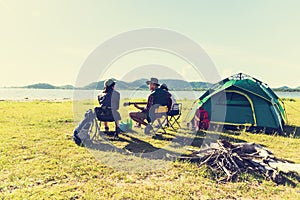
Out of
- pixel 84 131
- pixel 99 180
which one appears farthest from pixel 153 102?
pixel 99 180

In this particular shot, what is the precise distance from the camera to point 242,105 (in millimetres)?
8359

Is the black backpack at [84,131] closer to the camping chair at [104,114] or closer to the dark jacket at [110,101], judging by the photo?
the camping chair at [104,114]

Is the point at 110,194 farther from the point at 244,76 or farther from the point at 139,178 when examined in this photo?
the point at 244,76

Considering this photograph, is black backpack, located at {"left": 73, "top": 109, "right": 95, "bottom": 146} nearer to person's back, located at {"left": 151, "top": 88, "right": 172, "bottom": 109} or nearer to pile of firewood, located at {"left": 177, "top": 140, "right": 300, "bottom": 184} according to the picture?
person's back, located at {"left": 151, "top": 88, "right": 172, "bottom": 109}

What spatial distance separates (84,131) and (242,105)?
5.69 meters

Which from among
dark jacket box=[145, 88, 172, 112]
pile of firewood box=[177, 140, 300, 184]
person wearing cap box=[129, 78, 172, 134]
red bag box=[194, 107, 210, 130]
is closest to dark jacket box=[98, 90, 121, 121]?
person wearing cap box=[129, 78, 172, 134]

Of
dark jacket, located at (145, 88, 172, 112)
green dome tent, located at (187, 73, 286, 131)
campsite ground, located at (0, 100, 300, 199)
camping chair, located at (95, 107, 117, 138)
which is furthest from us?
green dome tent, located at (187, 73, 286, 131)

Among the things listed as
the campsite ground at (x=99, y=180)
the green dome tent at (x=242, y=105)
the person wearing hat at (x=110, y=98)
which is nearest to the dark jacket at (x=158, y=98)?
the person wearing hat at (x=110, y=98)

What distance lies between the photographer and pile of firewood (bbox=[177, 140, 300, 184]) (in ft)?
14.2

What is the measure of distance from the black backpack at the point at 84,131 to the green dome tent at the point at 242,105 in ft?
13.8

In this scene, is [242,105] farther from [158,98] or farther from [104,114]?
[104,114]

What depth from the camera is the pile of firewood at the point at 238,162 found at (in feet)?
14.2

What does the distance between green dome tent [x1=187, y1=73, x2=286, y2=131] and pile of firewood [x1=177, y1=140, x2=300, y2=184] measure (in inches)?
123

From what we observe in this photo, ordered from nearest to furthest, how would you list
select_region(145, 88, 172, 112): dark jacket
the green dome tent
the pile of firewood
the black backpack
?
the pile of firewood, the black backpack, select_region(145, 88, 172, 112): dark jacket, the green dome tent
